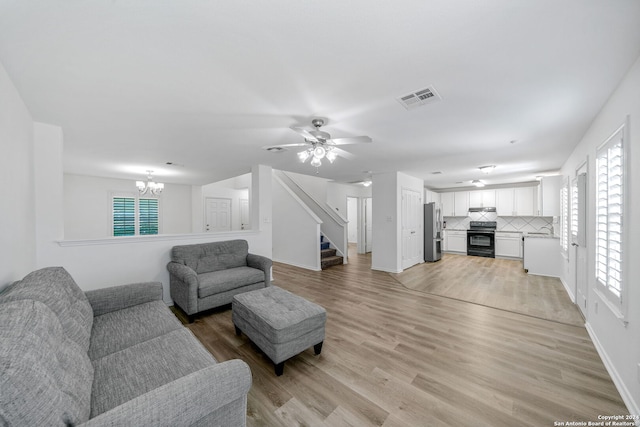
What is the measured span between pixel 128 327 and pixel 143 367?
68cm

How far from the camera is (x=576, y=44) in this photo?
1.46 meters

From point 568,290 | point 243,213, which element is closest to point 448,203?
point 568,290

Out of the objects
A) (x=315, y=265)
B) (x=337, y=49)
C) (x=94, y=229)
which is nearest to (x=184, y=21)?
(x=337, y=49)

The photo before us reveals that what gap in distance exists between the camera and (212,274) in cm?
342

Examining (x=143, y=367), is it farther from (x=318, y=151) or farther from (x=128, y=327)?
(x=318, y=151)

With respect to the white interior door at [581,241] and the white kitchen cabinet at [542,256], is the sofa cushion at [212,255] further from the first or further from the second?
the white kitchen cabinet at [542,256]

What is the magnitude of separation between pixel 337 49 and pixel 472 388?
2.68 m

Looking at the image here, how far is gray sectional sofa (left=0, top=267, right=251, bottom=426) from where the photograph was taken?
2.68 ft

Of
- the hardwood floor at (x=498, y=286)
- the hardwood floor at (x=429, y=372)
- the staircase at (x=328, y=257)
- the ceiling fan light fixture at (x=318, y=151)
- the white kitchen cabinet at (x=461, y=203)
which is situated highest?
the ceiling fan light fixture at (x=318, y=151)

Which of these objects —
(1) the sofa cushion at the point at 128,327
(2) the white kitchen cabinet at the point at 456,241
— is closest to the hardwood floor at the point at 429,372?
(1) the sofa cushion at the point at 128,327

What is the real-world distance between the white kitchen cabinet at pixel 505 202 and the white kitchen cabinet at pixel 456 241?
1205mm

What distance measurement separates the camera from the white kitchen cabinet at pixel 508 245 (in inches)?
274

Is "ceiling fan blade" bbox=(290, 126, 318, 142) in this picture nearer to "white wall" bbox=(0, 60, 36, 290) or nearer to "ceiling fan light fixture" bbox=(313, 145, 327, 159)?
"ceiling fan light fixture" bbox=(313, 145, 327, 159)

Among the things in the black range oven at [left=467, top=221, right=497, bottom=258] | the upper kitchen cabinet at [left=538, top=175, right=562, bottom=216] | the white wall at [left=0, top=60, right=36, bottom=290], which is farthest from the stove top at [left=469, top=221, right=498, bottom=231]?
the white wall at [left=0, top=60, right=36, bottom=290]
